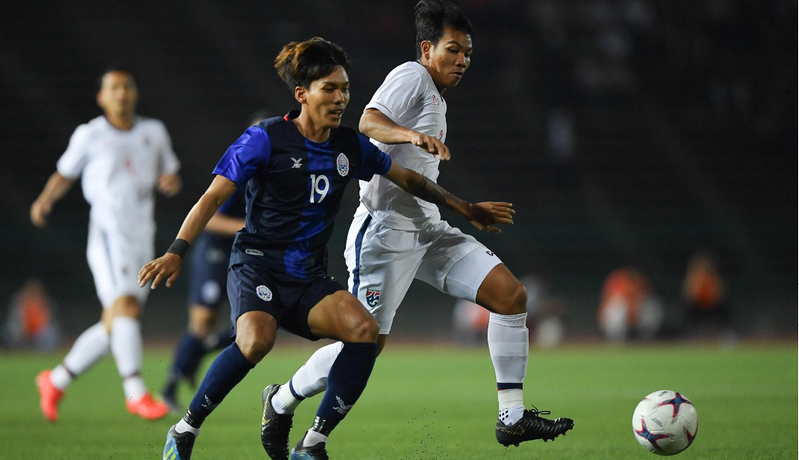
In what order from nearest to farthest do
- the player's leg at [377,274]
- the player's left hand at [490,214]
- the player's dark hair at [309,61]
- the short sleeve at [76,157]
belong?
the player's dark hair at [309,61] < the player's left hand at [490,214] < the player's leg at [377,274] < the short sleeve at [76,157]

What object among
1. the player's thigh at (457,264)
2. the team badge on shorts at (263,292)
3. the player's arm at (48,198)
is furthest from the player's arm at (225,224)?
the team badge on shorts at (263,292)

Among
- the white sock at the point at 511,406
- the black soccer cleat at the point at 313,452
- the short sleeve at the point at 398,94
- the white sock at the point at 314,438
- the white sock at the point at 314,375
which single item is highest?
the short sleeve at the point at 398,94

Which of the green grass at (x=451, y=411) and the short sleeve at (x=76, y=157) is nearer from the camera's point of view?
the green grass at (x=451, y=411)

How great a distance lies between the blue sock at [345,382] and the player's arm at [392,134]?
0.99m

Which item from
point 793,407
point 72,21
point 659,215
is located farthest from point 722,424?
point 72,21

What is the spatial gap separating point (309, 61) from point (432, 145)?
0.76 meters

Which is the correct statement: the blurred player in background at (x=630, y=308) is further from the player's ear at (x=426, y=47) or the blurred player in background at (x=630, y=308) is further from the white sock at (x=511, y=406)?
the player's ear at (x=426, y=47)

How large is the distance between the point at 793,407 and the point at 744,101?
19.5 meters

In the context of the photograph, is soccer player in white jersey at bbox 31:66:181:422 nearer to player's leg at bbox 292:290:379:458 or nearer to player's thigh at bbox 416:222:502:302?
player's thigh at bbox 416:222:502:302

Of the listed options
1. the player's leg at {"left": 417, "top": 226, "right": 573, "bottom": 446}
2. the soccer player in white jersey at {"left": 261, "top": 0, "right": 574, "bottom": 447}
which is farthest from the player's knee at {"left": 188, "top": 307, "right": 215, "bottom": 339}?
the player's leg at {"left": 417, "top": 226, "right": 573, "bottom": 446}

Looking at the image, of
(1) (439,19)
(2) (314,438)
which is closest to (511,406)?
(2) (314,438)

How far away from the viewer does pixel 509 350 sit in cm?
540

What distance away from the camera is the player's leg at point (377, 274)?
539 cm

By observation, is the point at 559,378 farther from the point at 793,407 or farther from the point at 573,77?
the point at 573,77
